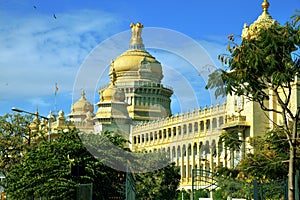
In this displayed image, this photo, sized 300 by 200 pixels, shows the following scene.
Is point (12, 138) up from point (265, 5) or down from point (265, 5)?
down

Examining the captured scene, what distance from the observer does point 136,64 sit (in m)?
93.7

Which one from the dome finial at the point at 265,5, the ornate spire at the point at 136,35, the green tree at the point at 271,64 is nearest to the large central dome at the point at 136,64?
the ornate spire at the point at 136,35

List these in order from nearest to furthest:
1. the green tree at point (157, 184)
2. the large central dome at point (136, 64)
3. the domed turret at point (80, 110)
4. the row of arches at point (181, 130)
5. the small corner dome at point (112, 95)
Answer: the green tree at point (157, 184) → the row of arches at point (181, 130) → the small corner dome at point (112, 95) → the large central dome at point (136, 64) → the domed turret at point (80, 110)

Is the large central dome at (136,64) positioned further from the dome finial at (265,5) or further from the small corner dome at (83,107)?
the dome finial at (265,5)

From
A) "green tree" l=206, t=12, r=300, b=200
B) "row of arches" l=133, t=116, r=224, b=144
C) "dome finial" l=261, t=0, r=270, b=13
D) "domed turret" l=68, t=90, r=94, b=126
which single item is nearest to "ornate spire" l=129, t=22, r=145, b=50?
"domed turret" l=68, t=90, r=94, b=126

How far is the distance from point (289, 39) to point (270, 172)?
1169 centimetres

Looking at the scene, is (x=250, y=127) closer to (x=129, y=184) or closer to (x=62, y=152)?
(x=62, y=152)

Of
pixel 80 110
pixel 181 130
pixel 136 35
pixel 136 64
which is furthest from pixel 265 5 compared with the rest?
pixel 80 110

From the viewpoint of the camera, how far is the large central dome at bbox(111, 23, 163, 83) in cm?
8912

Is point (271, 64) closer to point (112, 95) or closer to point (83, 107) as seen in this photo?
point (112, 95)

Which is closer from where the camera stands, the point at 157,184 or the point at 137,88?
the point at 157,184

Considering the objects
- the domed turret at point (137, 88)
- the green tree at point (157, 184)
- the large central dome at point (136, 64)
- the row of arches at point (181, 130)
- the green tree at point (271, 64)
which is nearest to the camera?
the green tree at point (271, 64)

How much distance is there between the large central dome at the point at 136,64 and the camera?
89.1 metres

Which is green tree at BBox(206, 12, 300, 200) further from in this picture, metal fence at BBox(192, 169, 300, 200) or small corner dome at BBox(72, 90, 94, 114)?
small corner dome at BBox(72, 90, 94, 114)
